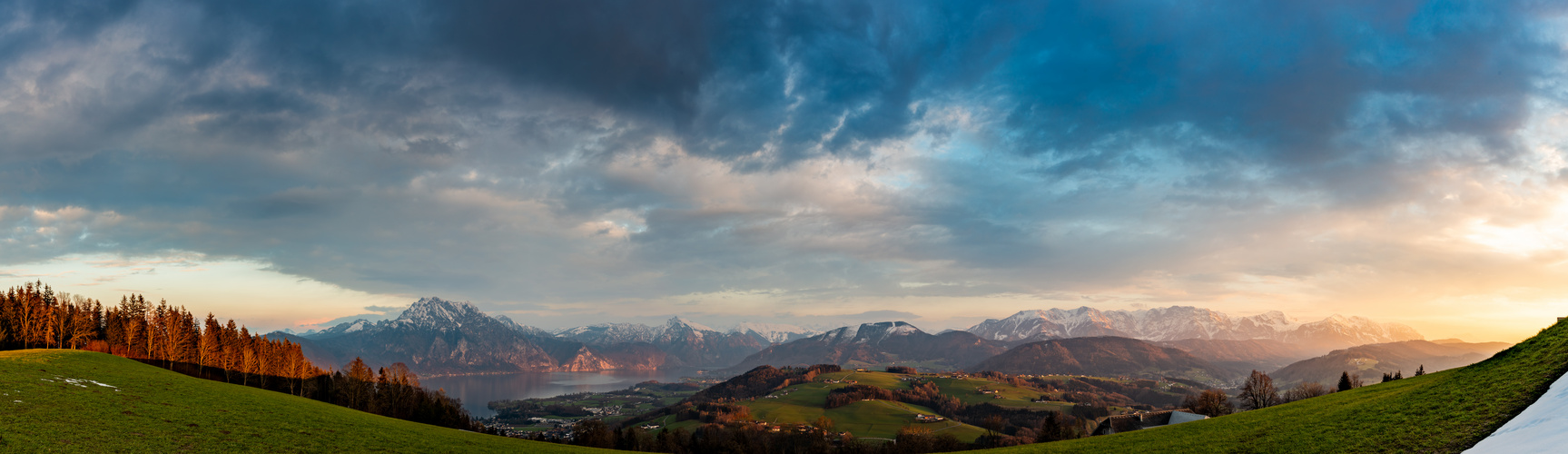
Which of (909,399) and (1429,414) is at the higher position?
(1429,414)

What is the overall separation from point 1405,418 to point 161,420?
46.6 metres

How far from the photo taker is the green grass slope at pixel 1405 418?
16047 millimetres

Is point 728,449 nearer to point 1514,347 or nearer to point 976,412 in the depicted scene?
point 1514,347

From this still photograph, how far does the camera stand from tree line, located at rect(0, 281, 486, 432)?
6109 centimetres

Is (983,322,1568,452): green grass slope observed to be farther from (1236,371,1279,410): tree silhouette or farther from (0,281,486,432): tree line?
(0,281,486,432): tree line

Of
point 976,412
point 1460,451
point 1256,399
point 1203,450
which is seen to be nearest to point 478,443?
point 1203,450

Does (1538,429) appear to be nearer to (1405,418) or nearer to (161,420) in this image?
(1405,418)

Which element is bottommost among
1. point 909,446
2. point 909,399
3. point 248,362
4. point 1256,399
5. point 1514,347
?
point 909,399

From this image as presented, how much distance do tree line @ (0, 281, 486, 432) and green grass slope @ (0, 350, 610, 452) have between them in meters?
38.4

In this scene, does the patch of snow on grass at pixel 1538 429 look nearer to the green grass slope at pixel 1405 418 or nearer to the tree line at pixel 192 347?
the green grass slope at pixel 1405 418

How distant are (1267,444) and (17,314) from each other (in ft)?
353

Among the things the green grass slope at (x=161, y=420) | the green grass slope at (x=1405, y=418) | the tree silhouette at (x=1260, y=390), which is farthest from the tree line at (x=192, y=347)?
the tree silhouette at (x=1260, y=390)

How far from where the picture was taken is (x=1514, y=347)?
2078cm

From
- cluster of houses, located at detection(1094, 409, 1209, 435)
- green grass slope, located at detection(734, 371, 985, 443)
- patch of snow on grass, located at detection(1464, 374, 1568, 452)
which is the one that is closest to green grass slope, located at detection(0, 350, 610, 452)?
patch of snow on grass, located at detection(1464, 374, 1568, 452)
